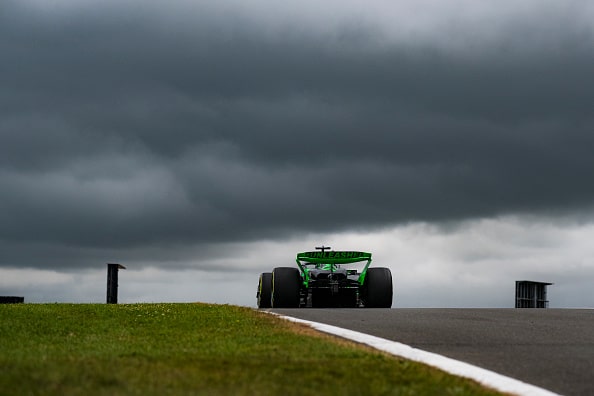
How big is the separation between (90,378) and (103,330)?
7.69 m

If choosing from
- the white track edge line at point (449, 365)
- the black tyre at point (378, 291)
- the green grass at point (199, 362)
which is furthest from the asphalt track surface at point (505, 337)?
the black tyre at point (378, 291)

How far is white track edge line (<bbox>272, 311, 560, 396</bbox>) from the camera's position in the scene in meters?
9.52

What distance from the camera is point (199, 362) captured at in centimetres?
1027

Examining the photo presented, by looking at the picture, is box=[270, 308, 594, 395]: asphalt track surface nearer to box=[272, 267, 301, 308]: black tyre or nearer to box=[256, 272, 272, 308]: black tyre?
box=[272, 267, 301, 308]: black tyre

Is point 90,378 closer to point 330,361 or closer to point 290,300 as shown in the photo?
point 330,361

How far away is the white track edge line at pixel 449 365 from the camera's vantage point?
952 cm

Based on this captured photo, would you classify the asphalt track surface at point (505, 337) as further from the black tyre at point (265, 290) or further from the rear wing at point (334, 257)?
the rear wing at point (334, 257)

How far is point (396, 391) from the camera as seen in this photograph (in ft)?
27.9

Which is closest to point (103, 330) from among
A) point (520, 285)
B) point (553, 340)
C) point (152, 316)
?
point (152, 316)

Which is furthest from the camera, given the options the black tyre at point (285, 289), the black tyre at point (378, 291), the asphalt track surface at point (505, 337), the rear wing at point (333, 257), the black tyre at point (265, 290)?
the rear wing at point (333, 257)

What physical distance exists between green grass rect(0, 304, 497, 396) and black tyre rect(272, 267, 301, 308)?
7719 mm

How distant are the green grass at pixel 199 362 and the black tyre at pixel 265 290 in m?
8.33

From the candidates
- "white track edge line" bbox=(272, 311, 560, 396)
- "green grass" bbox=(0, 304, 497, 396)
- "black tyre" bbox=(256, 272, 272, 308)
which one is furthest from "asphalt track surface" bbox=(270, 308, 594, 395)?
"black tyre" bbox=(256, 272, 272, 308)

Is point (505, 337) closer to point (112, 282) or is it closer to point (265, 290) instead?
point (265, 290)
